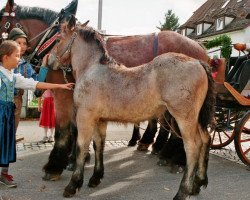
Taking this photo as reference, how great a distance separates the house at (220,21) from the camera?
34.3 meters

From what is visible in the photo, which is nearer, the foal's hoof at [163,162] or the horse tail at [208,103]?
the horse tail at [208,103]

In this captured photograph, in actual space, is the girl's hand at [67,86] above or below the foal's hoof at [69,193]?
above

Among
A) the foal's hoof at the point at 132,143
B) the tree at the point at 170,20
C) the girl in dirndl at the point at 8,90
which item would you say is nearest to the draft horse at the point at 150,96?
the girl in dirndl at the point at 8,90

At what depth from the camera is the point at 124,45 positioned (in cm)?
525

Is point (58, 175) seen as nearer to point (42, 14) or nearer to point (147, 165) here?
point (147, 165)

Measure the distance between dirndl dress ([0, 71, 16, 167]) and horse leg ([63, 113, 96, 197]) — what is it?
32.5 inches

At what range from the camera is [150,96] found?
3721mm

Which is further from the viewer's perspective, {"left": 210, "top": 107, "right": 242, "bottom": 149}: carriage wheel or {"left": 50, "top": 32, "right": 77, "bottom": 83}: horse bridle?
{"left": 210, "top": 107, "right": 242, "bottom": 149}: carriage wheel

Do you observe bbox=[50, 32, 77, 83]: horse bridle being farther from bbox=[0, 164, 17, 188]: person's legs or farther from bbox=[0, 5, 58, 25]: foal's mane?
bbox=[0, 164, 17, 188]: person's legs

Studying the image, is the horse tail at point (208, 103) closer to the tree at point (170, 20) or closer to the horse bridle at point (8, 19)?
the horse bridle at point (8, 19)

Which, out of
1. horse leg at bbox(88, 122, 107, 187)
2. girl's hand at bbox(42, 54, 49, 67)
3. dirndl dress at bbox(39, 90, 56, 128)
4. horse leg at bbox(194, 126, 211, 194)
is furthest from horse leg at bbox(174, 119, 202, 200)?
dirndl dress at bbox(39, 90, 56, 128)

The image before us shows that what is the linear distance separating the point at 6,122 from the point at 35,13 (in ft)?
6.52

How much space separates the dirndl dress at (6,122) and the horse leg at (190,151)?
2.01m

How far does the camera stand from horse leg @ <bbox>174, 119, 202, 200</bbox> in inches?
144
